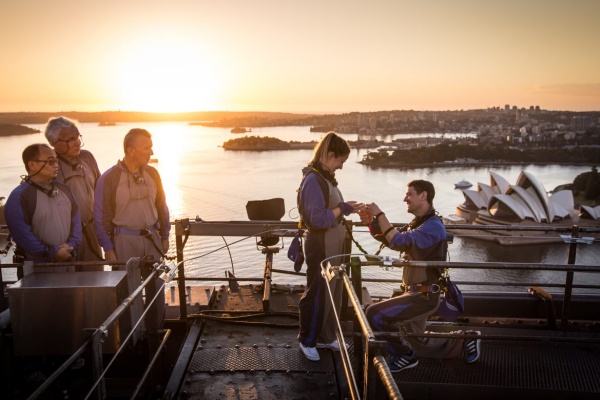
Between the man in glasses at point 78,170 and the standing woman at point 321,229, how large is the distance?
1.72 metres

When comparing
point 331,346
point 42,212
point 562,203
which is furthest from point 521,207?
point 42,212

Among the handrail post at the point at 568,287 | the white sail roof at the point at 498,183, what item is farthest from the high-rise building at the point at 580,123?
the handrail post at the point at 568,287

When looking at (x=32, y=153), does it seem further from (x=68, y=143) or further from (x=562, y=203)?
(x=562, y=203)

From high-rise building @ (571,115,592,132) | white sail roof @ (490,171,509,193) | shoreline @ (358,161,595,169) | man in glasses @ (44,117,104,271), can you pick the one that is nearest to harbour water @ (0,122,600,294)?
shoreline @ (358,161,595,169)

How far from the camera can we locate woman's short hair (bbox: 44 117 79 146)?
3.33 meters

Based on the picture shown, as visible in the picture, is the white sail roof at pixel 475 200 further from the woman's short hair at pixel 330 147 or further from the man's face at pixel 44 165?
the man's face at pixel 44 165

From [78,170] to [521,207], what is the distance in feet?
147

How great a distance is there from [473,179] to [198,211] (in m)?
45.9

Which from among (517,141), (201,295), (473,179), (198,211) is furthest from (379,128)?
(201,295)

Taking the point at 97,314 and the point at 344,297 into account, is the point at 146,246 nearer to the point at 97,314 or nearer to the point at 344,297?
the point at 97,314

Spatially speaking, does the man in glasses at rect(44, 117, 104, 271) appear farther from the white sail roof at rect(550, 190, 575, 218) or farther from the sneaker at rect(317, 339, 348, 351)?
the white sail roof at rect(550, 190, 575, 218)

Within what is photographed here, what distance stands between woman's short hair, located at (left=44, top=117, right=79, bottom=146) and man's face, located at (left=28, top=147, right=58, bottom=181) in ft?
0.99

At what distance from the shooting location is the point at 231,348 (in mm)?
3365

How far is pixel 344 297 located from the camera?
12.0 ft
